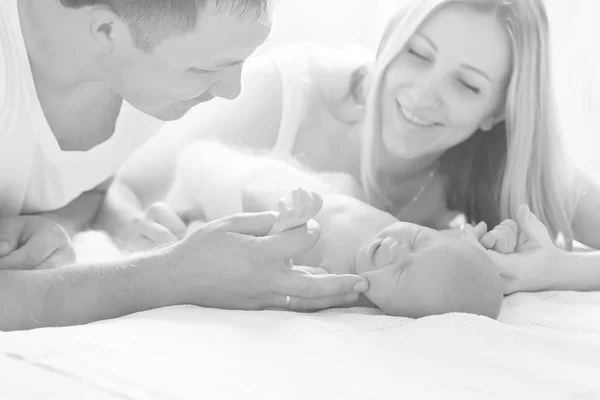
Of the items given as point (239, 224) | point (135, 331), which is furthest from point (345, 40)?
point (135, 331)

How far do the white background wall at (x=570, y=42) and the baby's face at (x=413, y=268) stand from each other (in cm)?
108

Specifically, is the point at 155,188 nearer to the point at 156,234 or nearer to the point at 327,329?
the point at 156,234

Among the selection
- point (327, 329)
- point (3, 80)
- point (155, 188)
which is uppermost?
point (3, 80)

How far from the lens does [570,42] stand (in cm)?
228

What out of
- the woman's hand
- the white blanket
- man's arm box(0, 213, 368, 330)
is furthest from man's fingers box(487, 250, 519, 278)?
man's arm box(0, 213, 368, 330)

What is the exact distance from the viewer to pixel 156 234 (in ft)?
5.35

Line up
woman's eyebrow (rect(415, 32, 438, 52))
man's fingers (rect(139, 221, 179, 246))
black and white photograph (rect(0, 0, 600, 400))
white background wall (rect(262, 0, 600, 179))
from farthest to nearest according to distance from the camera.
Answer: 1. white background wall (rect(262, 0, 600, 179))
2. woman's eyebrow (rect(415, 32, 438, 52))
3. man's fingers (rect(139, 221, 179, 246))
4. black and white photograph (rect(0, 0, 600, 400))

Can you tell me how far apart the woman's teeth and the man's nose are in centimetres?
57

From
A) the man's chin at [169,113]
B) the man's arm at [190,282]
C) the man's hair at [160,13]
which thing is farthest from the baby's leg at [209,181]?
the man's hair at [160,13]

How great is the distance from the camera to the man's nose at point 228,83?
1326mm

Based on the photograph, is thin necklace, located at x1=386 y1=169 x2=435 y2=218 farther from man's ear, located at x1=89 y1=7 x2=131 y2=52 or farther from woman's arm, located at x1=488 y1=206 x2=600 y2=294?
man's ear, located at x1=89 y1=7 x2=131 y2=52

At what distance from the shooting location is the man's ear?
3.95 feet

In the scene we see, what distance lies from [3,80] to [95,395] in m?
0.65

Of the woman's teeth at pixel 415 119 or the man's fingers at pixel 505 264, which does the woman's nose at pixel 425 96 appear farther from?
the man's fingers at pixel 505 264
